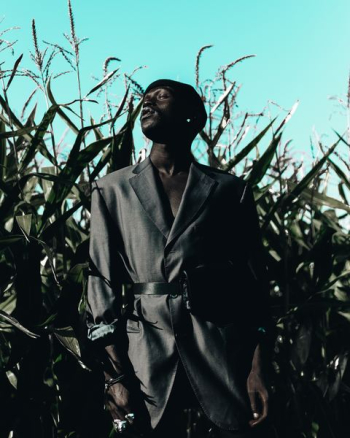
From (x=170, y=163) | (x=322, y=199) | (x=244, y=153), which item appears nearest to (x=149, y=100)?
(x=170, y=163)

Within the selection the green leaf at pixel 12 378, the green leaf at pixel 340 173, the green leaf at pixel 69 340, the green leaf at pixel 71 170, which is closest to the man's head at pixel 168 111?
the green leaf at pixel 71 170

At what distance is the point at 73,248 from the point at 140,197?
2.06 ft

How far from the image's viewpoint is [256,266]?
162 cm

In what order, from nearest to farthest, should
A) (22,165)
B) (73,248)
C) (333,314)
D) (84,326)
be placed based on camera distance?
(84,326)
(22,165)
(73,248)
(333,314)

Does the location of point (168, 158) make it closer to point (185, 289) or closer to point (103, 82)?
point (185, 289)

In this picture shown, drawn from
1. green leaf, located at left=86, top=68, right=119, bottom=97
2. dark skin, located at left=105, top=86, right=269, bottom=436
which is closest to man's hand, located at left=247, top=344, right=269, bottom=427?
dark skin, located at left=105, top=86, right=269, bottom=436

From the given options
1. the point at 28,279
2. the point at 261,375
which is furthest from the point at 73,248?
the point at 261,375

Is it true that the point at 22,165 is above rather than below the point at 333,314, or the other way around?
above

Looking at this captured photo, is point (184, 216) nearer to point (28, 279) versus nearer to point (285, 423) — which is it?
point (28, 279)

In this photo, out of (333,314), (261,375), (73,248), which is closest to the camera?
(261,375)

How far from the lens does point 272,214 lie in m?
2.14

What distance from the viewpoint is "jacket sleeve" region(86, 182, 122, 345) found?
4.94ft

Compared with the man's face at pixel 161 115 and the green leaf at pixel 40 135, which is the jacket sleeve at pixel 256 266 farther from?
the green leaf at pixel 40 135

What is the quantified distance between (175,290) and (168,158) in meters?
0.32
